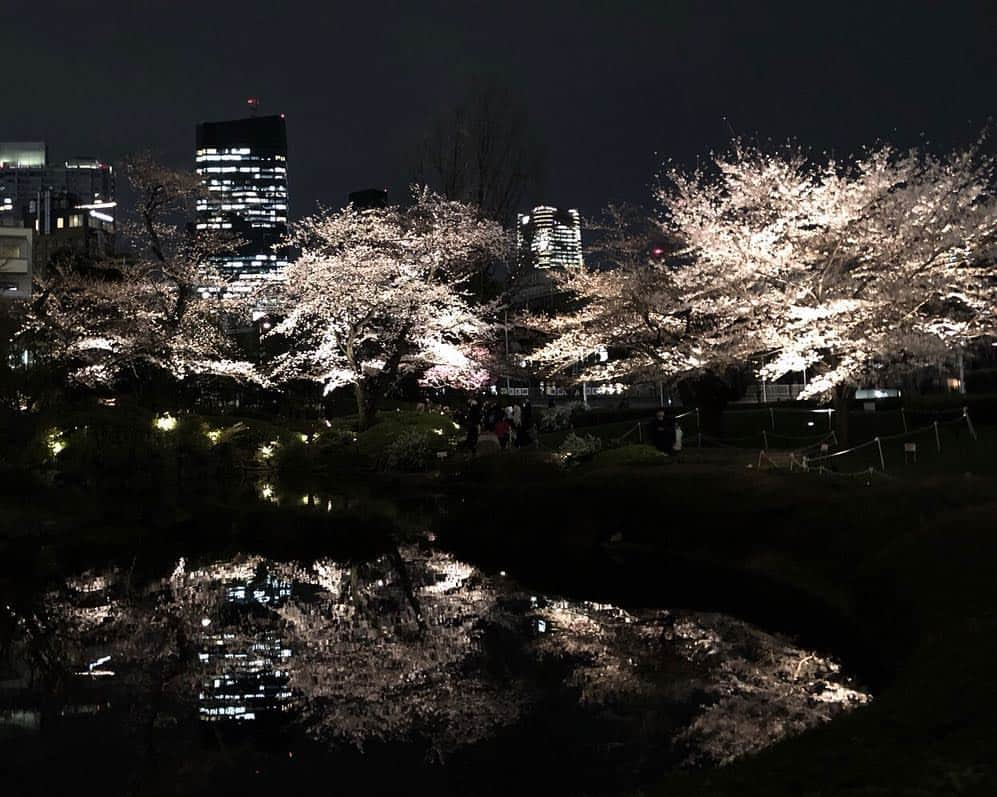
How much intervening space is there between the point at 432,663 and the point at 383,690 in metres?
1.11

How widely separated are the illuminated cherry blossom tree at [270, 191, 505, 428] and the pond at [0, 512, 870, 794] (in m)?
19.9

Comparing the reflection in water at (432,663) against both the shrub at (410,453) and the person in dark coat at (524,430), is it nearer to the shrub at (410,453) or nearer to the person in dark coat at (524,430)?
the shrub at (410,453)

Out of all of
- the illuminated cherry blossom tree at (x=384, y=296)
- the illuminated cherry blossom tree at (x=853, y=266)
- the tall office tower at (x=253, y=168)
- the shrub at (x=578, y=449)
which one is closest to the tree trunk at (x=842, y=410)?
the illuminated cherry blossom tree at (x=853, y=266)

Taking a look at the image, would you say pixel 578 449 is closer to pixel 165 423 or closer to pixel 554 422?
pixel 554 422

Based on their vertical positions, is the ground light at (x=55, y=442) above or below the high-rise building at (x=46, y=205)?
below

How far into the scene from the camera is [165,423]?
104 ft

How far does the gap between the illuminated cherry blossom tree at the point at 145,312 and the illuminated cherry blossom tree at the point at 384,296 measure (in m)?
3.10

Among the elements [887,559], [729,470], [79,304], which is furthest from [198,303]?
[887,559]

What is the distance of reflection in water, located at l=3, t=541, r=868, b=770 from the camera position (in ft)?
30.5

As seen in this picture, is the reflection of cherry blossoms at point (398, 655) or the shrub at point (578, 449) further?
the shrub at point (578, 449)

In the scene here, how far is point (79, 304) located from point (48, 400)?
10.4 meters

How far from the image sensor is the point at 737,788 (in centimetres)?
574

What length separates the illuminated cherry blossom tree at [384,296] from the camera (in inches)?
1352

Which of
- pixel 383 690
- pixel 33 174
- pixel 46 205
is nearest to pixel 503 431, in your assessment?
pixel 383 690
